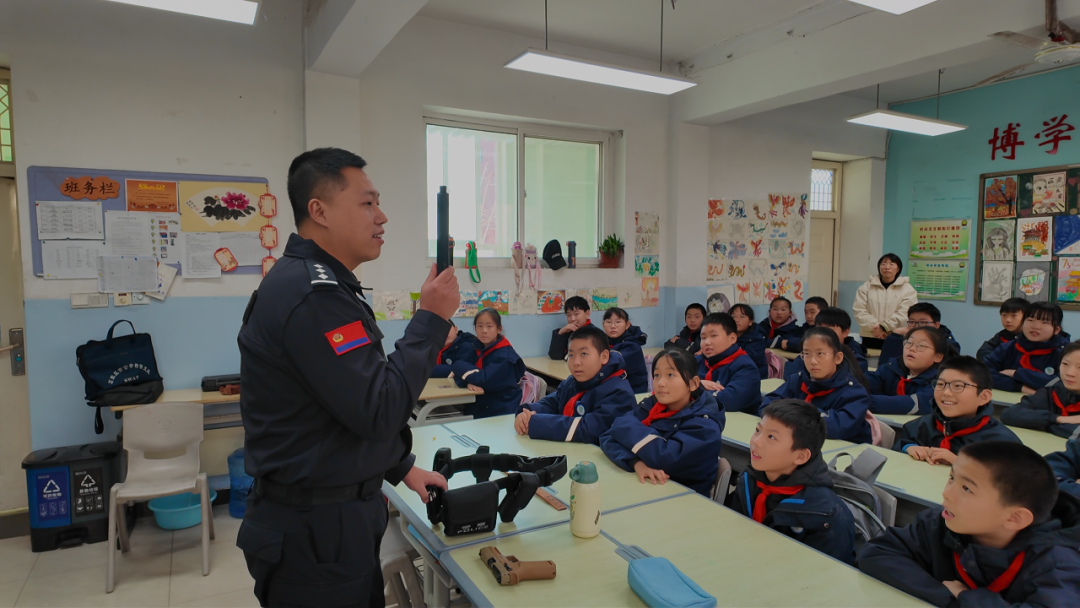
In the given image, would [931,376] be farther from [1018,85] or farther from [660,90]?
[1018,85]

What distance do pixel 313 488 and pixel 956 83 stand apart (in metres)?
7.04

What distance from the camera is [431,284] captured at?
4.21 feet

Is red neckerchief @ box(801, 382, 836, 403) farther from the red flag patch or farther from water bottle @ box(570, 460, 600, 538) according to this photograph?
the red flag patch

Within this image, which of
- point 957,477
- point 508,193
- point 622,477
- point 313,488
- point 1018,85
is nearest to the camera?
point 313,488

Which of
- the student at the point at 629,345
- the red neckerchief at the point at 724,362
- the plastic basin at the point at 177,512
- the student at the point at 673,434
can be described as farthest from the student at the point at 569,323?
the plastic basin at the point at 177,512

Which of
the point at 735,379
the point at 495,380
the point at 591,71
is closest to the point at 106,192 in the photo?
the point at 495,380

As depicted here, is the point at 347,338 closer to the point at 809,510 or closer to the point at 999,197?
the point at 809,510

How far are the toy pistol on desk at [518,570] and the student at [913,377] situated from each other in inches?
96.3

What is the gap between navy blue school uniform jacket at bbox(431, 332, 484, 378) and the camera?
13.6ft

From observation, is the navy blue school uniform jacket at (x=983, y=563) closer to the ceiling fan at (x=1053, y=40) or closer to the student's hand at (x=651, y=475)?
the student's hand at (x=651, y=475)

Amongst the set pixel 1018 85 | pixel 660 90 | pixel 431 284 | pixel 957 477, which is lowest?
pixel 957 477

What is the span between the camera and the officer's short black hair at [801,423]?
5.64 ft

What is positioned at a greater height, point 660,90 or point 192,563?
point 660,90

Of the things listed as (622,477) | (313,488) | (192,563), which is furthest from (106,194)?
(622,477)
